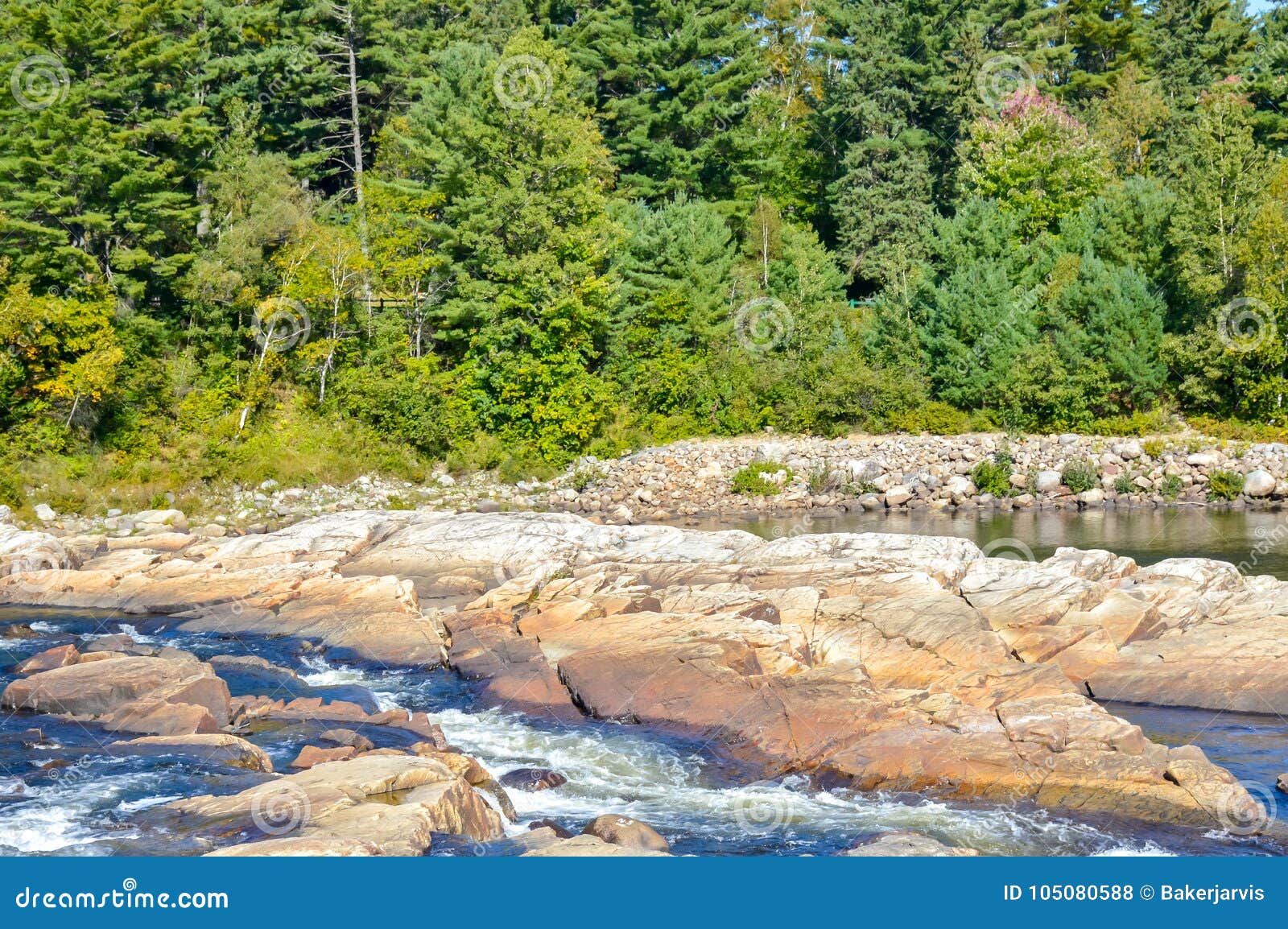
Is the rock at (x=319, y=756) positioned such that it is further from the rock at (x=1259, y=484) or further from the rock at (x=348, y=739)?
the rock at (x=1259, y=484)

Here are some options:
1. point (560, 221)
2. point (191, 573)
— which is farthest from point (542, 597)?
point (560, 221)

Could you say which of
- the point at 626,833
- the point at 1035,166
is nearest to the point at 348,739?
the point at 626,833

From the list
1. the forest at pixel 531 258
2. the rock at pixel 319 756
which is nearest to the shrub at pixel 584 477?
the forest at pixel 531 258

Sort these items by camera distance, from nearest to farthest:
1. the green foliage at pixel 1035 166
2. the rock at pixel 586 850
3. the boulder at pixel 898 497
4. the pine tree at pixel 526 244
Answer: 1. the rock at pixel 586 850
2. the boulder at pixel 898 497
3. the pine tree at pixel 526 244
4. the green foliage at pixel 1035 166

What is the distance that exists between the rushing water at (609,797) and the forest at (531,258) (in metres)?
24.4

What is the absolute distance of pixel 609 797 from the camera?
1609cm

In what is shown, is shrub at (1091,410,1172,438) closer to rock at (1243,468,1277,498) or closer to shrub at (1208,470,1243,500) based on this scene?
shrub at (1208,470,1243,500)

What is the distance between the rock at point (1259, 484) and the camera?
1528 inches

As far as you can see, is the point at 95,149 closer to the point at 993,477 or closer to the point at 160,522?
the point at 160,522

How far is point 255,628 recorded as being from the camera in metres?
24.3

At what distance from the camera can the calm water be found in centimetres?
3003

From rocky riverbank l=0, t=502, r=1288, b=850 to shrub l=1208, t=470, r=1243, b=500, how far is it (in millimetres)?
17486

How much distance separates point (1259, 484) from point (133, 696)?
34.3 meters

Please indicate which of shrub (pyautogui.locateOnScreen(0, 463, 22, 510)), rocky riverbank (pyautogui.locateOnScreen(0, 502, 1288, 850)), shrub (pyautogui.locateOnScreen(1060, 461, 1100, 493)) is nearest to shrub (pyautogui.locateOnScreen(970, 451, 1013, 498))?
shrub (pyautogui.locateOnScreen(1060, 461, 1100, 493))
